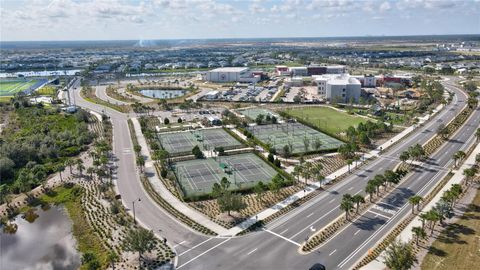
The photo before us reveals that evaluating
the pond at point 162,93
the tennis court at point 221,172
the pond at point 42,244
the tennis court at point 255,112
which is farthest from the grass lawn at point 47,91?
the pond at point 42,244

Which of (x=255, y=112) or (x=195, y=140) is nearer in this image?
(x=195, y=140)

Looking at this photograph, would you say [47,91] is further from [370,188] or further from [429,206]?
[429,206]

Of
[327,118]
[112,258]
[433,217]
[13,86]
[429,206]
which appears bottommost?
[429,206]

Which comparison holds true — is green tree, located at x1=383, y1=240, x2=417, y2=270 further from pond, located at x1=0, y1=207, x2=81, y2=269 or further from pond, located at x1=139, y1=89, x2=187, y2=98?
pond, located at x1=139, y1=89, x2=187, y2=98

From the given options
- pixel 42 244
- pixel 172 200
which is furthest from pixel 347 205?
pixel 42 244

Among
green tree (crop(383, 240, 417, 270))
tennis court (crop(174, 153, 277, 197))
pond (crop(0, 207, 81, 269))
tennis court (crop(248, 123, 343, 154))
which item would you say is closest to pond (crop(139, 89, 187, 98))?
tennis court (crop(248, 123, 343, 154))
